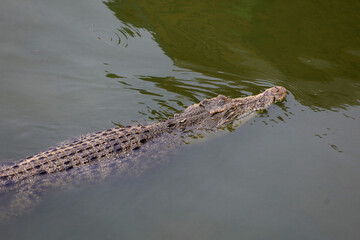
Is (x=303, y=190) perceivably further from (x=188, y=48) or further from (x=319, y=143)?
(x=188, y=48)

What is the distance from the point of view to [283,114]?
6539mm

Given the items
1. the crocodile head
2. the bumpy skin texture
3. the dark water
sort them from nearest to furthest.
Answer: the dark water → the bumpy skin texture → the crocodile head

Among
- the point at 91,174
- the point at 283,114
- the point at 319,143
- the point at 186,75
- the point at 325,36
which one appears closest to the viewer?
the point at 91,174

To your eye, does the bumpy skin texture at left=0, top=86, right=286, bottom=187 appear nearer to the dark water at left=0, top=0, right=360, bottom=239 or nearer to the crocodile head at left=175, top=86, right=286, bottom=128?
the crocodile head at left=175, top=86, right=286, bottom=128

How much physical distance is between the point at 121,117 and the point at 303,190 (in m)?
3.05

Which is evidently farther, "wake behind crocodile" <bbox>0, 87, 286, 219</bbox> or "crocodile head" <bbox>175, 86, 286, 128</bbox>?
"crocodile head" <bbox>175, 86, 286, 128</bbox>

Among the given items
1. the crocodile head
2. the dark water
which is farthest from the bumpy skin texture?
the dark water

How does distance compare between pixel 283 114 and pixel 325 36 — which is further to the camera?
pixel 325 36

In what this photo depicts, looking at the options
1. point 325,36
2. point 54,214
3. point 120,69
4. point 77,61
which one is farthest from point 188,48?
point 54,214

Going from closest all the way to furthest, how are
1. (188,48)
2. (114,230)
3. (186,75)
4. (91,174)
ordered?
(114,230) → (91,174) → (186,75) → (188,48)

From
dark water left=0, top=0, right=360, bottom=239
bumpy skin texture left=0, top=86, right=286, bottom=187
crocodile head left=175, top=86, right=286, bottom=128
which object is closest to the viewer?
dark water left=0, top=0, right=360, bottom=239

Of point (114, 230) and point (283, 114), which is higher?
point (283, 114)

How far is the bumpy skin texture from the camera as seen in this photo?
4.85 meters

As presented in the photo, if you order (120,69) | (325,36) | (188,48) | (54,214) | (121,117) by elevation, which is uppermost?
(325,36)
